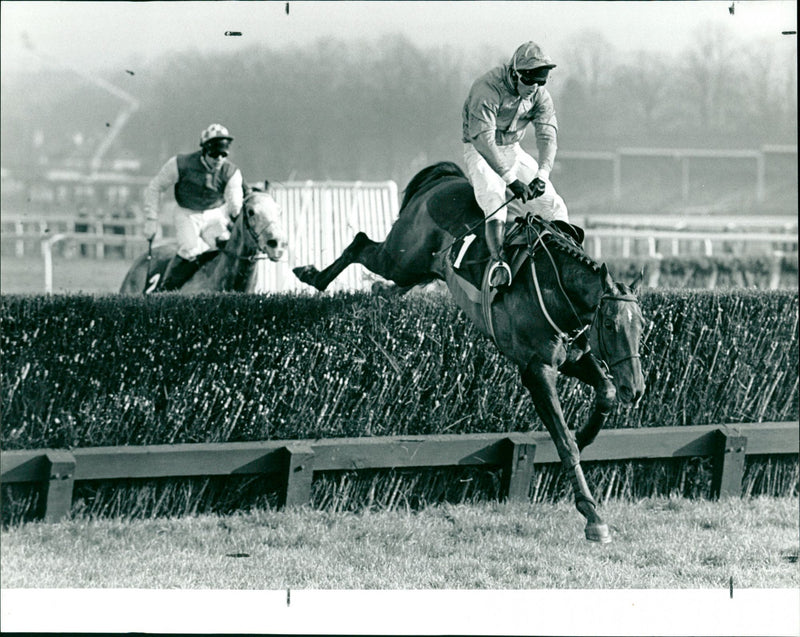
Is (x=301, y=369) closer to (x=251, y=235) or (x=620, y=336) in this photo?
(x=251, y=235)

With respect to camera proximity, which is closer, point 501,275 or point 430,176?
point 501,275

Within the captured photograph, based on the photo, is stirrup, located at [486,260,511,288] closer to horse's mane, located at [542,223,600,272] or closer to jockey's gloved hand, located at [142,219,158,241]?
horse's mane, located at [542,223,600,272]

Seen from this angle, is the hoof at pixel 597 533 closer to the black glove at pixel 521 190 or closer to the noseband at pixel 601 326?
the noseband at pixel 601 326

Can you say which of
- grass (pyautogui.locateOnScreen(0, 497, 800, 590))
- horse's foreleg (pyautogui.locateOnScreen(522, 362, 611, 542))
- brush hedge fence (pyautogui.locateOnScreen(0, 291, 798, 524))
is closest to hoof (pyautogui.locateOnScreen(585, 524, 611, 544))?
horse's foreleg (pyautogui.locateOnScreen(522, 362, 611, 542))

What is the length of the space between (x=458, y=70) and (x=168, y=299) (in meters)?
3.86

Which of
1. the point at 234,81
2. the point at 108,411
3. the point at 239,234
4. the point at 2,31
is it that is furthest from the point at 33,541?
the point at 2,31

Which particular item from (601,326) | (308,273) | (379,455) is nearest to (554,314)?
(601,326)

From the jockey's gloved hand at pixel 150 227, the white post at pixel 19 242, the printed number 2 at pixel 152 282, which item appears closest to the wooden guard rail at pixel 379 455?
the jockey's gloved hand at pixel 150 227

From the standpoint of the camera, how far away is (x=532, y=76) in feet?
17.0

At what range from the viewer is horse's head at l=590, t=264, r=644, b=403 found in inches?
184

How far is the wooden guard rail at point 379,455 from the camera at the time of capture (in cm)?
574

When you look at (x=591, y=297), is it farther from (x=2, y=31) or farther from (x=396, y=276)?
(x=2, y=31)

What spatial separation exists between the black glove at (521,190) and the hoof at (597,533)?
1.48 metres

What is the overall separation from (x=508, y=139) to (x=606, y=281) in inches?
39.5
